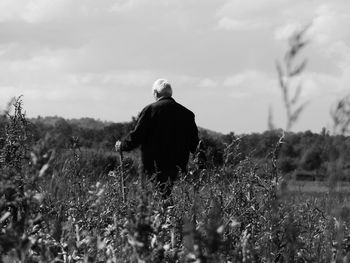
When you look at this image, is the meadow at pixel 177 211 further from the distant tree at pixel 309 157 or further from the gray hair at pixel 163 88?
the gray hair at pixel 163 88

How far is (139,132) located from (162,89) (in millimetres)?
645

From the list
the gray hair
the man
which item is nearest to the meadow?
the man

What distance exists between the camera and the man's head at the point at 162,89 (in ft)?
25.9

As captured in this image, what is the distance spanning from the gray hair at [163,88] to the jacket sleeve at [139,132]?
0.34 meters

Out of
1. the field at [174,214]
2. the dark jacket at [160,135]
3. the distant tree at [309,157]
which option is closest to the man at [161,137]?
the dark jacket at [160,135]

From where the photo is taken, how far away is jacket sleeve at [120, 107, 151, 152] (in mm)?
7451

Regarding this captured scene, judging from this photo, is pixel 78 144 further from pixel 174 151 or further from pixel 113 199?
pixel 174 151

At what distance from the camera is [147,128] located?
7.64 meters

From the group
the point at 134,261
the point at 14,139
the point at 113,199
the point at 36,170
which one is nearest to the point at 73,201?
the point at 113,199

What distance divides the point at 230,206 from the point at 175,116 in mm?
3522

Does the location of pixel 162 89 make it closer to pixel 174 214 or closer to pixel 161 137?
pixel 161 137

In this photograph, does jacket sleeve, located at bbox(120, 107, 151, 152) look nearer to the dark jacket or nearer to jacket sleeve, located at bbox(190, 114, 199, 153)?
the dark jacket

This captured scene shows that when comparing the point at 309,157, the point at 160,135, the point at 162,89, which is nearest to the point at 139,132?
the point at 160,135

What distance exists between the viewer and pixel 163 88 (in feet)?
25.8
